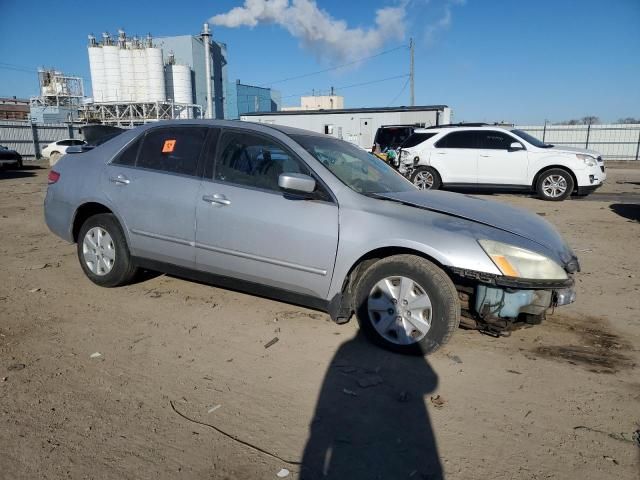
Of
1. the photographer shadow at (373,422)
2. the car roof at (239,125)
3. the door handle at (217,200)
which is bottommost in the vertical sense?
the photographer shadow at (373,422)

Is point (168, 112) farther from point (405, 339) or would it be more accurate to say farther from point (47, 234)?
point (405, 339)

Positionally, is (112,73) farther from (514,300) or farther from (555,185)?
Result: (514,300)

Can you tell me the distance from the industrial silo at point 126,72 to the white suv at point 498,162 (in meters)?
46.9

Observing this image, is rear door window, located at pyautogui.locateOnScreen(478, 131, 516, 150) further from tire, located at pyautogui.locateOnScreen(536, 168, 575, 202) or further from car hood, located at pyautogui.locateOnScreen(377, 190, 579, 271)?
car hood, located at pyautogui.locateOnScreen(377, 190, 579, 271)

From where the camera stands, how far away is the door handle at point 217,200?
12.3 ft

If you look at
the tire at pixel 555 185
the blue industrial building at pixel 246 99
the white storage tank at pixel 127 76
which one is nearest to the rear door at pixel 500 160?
the tire at pixel 555 185

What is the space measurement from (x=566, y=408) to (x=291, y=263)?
2.02 metres

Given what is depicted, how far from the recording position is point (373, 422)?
2.56m

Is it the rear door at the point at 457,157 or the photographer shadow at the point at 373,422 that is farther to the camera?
the rear door at the point at 457,157

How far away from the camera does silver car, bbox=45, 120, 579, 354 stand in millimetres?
3143

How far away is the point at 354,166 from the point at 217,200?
122cm

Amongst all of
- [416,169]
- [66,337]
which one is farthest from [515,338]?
[416,169]

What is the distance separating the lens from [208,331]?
146 inches

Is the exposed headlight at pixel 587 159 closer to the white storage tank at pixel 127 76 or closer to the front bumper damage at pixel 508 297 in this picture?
the front bumper damage at pixel 508 297
